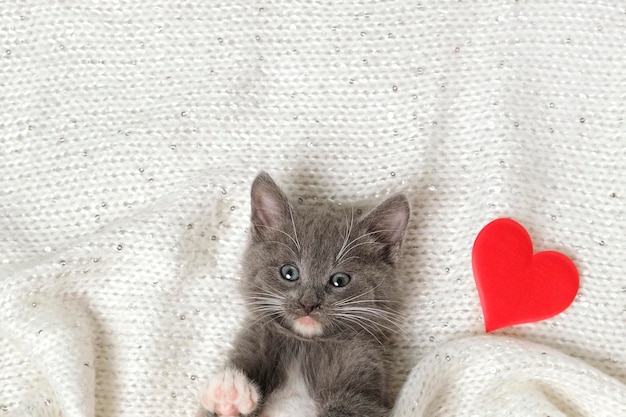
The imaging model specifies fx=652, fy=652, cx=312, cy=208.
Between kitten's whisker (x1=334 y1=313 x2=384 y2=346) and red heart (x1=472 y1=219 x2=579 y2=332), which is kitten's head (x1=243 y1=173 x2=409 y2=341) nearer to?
kitten's whisker (x1=334 y1=313 x2=384 y2=346)

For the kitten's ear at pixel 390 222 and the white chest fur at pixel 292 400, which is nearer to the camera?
the white chest fur at pixel 292 400

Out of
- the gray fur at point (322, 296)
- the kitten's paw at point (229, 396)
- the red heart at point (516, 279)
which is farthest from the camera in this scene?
the red heart at point (516, 279)

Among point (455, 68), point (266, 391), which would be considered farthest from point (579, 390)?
point (455, 68)

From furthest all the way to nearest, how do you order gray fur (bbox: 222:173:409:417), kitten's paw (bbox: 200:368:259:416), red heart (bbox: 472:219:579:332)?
red heart (bbox: 472:219:579:332) < gray fur (bbox: 222:173:409:417) < kitten's paw (bbox: 200:368:259:416)

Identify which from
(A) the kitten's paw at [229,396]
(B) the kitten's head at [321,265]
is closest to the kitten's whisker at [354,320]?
(B) the kitten's head at [321,265]

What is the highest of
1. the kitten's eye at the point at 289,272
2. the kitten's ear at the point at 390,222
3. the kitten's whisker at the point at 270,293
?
the kitten's ear at the point at 390,222

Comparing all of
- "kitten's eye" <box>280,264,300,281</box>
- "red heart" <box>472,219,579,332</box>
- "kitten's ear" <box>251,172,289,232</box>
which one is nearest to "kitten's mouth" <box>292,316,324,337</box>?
"kitten's eye" <box>280,264,300,281</box>

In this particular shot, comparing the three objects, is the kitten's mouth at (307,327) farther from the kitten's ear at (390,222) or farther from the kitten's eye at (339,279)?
the kitten's ear at (390,222)
